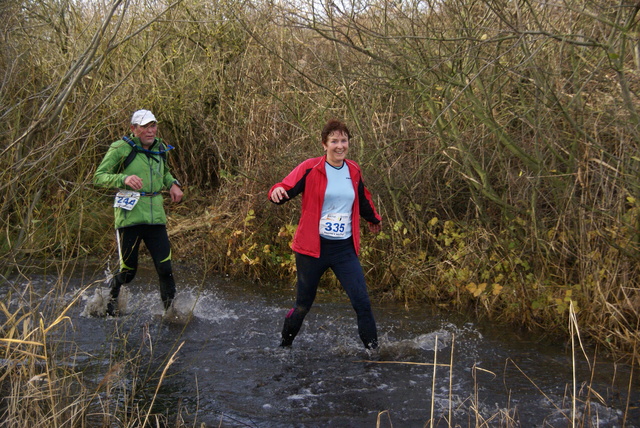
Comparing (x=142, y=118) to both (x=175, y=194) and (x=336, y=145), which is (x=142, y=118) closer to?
(x=175, y=194)

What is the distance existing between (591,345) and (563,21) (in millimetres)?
2967

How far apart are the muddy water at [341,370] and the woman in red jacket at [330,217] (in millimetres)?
616

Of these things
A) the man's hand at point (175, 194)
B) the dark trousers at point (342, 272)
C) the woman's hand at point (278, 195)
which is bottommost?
the dark trousers at point (342, 272)

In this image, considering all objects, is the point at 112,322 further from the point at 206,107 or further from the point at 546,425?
the point at 206,107

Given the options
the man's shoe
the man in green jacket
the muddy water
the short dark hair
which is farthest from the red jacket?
the man's shoe

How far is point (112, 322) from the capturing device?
292 inches

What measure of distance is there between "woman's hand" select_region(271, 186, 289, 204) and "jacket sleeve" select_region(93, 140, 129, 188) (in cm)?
171

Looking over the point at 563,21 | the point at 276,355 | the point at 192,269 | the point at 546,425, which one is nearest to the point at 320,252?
the point at 276,355

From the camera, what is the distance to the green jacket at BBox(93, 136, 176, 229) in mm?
6773

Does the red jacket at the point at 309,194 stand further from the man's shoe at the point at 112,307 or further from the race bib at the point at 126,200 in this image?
the man's shoe at the point at 112,307

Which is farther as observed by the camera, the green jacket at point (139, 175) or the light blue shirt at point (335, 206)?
the green jacket at point (139, 175)

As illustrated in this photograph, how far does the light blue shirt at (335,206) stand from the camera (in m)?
5.82

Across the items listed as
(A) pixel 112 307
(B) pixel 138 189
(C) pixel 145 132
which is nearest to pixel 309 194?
(B) pixel 138 189

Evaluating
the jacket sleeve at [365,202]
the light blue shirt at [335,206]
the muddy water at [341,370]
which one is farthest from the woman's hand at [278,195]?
the muddy water at [341,370]
